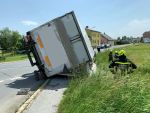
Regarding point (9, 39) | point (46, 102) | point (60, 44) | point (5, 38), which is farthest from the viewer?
point (9, 39)

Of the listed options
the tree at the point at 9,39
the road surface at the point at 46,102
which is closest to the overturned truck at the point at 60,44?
the road surface at the point at 46,102

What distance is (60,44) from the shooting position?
1549 cm

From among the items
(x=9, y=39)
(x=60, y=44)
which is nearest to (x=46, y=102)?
(x=60, y=44)

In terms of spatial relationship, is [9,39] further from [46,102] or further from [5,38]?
[46,102]

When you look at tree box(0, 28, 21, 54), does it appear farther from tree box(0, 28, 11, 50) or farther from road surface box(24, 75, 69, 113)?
road surface box(24, 75, 69, 113)

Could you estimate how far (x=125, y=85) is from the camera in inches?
254

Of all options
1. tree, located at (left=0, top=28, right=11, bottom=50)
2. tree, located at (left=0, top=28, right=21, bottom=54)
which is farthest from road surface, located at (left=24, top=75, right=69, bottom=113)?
tree, located at (left=0, top=28, right=21, bottom=54)

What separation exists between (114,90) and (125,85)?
0.23 meters

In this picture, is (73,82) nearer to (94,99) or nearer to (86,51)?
(94,99)

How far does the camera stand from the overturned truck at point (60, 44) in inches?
603

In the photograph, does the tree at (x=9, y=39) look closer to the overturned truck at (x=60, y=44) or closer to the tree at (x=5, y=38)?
the tree at (x=5, y=38)

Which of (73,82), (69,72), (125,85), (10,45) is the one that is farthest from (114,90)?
(10,45)

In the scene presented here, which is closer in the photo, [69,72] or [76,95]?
[76,95]

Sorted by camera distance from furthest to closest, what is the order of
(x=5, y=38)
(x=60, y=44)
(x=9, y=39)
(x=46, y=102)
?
(x=9, y=39), (x=5, y=38), (x=60, y=44), (x=46, y=102)
